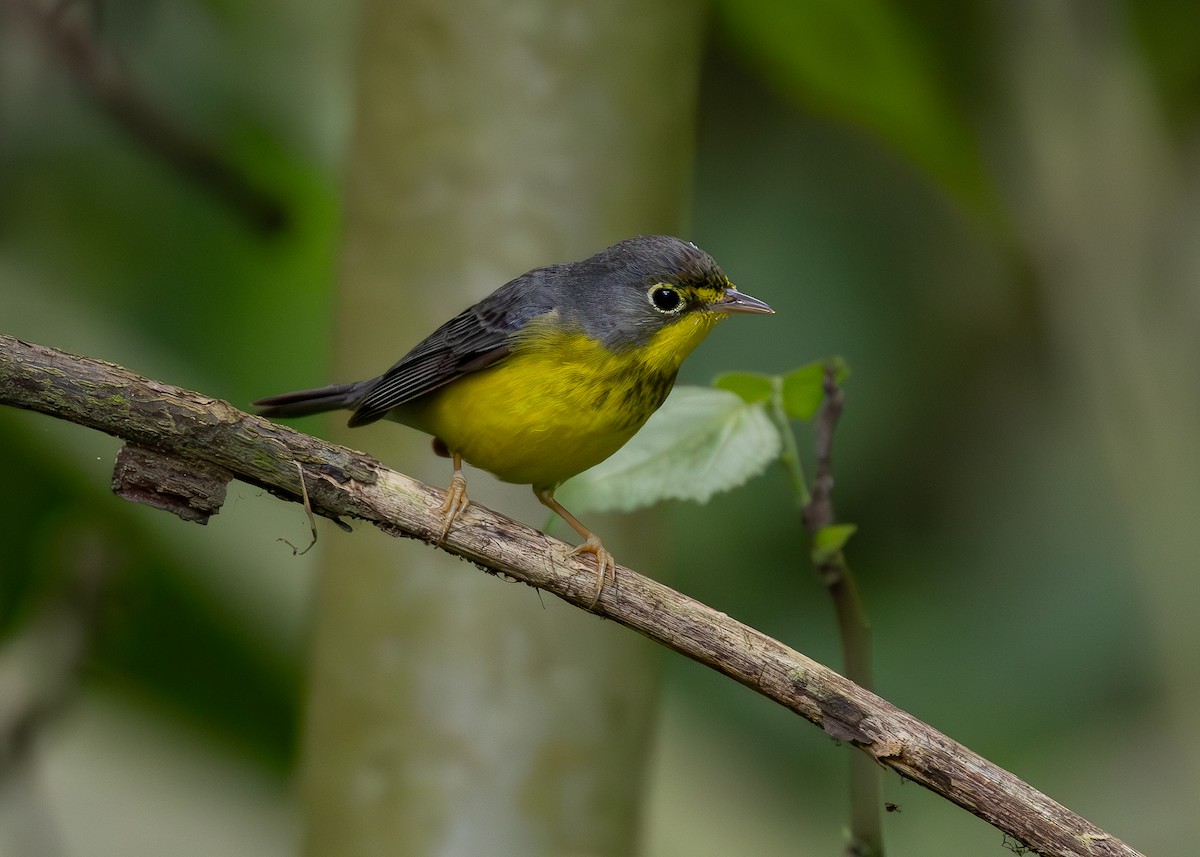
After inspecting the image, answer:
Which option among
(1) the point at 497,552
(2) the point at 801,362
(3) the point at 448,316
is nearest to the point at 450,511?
(1) the point at 497,552

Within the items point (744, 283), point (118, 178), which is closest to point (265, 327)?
point (118, 178)

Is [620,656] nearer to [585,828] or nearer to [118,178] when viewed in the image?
[585,828]

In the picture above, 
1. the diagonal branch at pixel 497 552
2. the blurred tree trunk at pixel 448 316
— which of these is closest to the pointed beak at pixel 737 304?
the blurred tree trunk at pixel 448 316

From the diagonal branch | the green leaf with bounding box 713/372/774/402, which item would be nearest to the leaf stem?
the green leaf with bounding box 713/372/774/402

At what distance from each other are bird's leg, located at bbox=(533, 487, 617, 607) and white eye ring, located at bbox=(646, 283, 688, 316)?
0.52 meters

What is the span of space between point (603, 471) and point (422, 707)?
29.3 inches

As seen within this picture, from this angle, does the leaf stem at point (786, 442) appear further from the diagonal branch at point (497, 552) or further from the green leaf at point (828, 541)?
the diagonal branch at point (497, 552)

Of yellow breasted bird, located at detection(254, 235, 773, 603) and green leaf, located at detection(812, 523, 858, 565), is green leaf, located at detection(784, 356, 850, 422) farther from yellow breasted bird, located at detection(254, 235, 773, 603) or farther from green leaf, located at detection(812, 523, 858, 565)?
yellow breasted bird, located at detection(254, 235, 773, 603)

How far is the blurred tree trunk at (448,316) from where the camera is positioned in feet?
8.92

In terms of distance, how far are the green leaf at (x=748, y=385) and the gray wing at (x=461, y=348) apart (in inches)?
24.9

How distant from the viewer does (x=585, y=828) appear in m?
2.77

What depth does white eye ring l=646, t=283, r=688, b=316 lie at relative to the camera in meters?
2.92

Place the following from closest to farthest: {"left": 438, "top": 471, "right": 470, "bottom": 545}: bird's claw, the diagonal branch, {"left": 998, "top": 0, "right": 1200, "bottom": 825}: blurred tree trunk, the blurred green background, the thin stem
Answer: the diagonal branch
{"left": 438, "top": 471, "right": 470, "bottom": 545}: bird's claw
the thin stem
the blurred green background
{"left": 998, "top": 0, "right": 1200, "bottom": 825}: blurred tree trunk

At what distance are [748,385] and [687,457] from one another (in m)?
0.18
